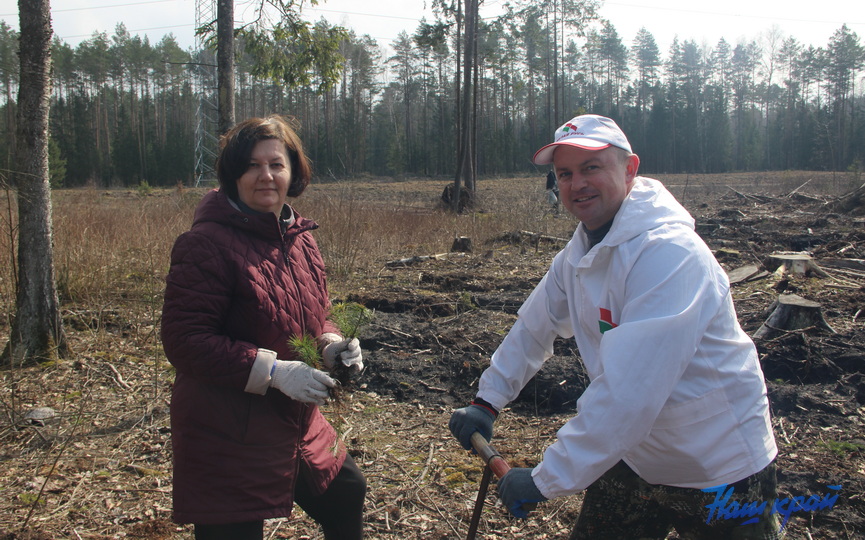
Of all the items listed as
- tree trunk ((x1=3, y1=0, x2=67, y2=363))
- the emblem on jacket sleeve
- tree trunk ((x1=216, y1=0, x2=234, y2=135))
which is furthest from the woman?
tree trunk ((x1=216, y1=0, x2=234, y2=135))

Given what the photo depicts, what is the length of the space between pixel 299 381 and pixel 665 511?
119 cm

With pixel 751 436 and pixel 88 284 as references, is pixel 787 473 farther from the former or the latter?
pixel 88 284

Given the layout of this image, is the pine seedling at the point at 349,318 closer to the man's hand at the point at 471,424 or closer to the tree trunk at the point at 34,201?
the man's hand at the point at 471,424

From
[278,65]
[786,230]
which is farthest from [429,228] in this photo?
[786,230]

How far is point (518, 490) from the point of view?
5.18 feet

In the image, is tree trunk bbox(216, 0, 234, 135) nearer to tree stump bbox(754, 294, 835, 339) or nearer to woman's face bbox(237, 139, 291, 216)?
woman's face bbox(237, 139, 291, 216)

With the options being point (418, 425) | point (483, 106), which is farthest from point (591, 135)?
point (483, 106)

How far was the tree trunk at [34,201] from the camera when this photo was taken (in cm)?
434

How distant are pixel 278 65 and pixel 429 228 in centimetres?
629

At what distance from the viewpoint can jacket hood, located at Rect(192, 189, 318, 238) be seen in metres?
1.96

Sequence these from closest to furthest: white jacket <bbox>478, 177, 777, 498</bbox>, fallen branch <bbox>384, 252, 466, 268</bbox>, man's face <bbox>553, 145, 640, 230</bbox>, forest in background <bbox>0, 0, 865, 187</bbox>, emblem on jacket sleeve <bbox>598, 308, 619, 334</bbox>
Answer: white jacket <bbox>478, 177, 777, 498</bbox>
emblem on jacket sleeve <bbox>598, 308, 619, 334</bbox>
man's face <bbox>553, 145, 640, 230</bbox>
fallen branch <bbox>384, 252, 466, 268</bbox>
forest in background <bbox>0, 0, 865, 187</bbox>

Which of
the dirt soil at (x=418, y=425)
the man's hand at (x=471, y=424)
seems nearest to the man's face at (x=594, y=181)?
the man's hand at (x=471, y=424)

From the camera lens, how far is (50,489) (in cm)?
316

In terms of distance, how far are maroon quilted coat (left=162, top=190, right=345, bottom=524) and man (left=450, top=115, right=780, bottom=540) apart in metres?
0.77
